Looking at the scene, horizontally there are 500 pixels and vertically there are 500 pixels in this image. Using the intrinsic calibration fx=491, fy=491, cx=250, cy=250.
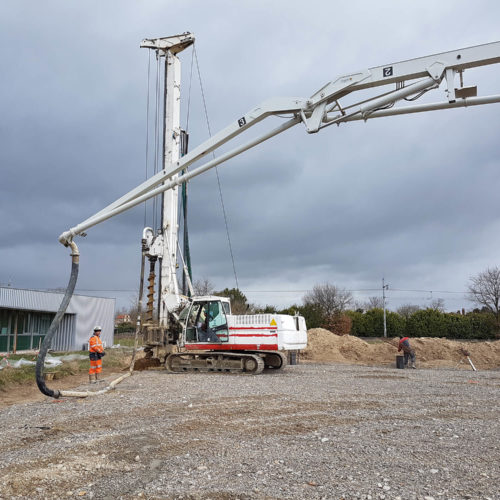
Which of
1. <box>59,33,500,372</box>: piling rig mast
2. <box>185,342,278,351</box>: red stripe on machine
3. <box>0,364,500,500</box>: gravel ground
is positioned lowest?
<box>0,364,500,500</box>: gravel ground

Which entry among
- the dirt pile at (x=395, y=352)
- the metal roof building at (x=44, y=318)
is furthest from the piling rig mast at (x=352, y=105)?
the metal roof building at (x=44, y=318)

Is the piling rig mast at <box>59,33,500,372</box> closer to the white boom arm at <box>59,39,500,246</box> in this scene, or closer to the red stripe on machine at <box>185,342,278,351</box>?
the white boom arm at <box>59,39,500,246</box>

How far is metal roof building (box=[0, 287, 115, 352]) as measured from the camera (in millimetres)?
27750

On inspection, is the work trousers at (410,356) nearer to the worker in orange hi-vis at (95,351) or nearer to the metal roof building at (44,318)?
the worker in orange hi-vis at (95,351)

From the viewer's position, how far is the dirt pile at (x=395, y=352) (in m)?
22.9

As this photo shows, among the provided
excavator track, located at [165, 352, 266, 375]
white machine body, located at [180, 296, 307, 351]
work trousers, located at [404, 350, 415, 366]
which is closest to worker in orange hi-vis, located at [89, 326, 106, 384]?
excavator track, located at [165, 352, 266, 375]

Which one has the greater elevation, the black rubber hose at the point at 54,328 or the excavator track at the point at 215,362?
the black rubber hose at the point at 54,328

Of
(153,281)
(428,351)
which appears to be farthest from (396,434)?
(428,351)

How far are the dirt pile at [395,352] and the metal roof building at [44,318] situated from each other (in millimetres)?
16161

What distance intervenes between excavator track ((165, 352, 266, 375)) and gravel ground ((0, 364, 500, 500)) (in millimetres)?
4023

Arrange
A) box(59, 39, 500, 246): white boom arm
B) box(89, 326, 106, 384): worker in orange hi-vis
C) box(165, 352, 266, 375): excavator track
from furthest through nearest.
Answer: box(165, 352, 266, 375): excavator track, box(89, 326, 106, 384): worker in orange hi-vis, box(59, 39, 500, 246): white boom arm

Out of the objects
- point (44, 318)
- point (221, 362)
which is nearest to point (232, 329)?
point (221, 362)

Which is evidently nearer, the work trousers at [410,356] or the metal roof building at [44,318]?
the work trousers at [410,356]

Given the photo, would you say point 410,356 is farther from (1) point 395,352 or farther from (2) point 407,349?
(1) point 395,352
